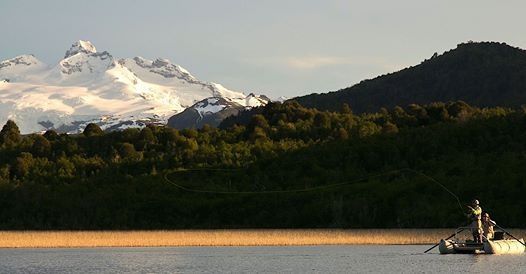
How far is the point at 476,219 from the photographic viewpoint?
5997 centimetres

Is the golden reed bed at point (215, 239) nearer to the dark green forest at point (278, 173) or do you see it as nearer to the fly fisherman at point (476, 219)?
the fly fisherman at point (476, 219)

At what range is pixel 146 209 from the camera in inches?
4232

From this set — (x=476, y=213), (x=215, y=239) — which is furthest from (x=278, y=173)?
(x=476, y=213)

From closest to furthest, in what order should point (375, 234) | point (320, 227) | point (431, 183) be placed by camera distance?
point (375, 234) < point (320, 227) < point (431, 183)

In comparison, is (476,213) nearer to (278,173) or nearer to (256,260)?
(256,260)

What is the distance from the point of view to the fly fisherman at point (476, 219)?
59438 millimetres

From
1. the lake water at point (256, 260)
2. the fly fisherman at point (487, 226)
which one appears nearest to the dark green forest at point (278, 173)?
the lake water at point (256, 260)

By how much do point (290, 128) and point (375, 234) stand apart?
209 feet

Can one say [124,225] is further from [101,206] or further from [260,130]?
[260,130]

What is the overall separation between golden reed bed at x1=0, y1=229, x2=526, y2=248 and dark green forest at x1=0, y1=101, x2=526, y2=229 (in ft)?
51.8

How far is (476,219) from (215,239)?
23424 millimetres

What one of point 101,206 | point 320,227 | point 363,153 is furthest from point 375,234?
point 363,153

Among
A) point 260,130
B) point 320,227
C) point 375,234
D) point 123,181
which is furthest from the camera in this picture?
point 260,130

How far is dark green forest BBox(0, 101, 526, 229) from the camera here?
103125 mm
